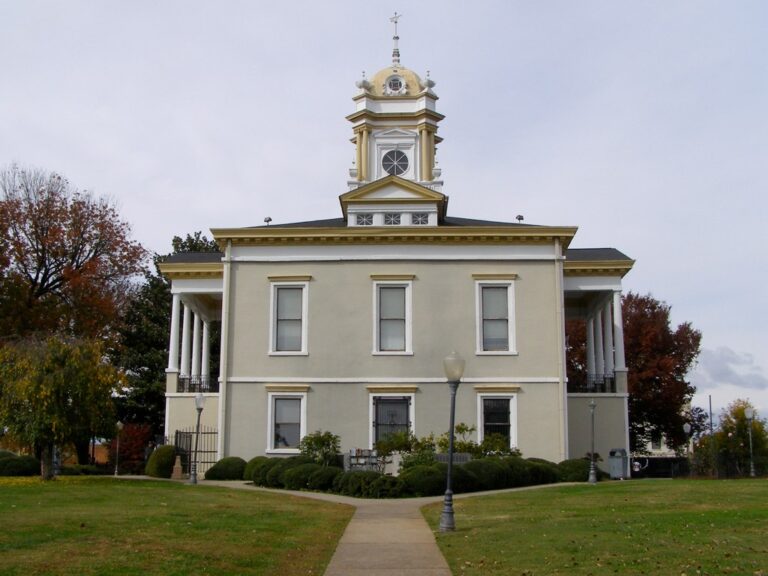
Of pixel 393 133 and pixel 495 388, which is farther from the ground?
pixel 393 133

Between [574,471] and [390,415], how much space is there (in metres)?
6.87

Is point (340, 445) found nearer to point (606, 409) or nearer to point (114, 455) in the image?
point (606, 409)

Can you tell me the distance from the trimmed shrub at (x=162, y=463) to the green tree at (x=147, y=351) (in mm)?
19041

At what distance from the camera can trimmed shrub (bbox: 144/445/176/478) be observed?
108ft

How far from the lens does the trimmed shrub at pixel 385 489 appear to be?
24.2 meters

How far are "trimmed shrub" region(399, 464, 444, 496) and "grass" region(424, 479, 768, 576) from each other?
2.13 m

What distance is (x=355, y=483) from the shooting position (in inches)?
974

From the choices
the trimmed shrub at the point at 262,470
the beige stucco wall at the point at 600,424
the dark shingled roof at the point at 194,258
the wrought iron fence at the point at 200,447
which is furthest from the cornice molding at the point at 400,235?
the trimmed shrub at the point at 262,470

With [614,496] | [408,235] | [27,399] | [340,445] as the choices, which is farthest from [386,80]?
[614,496]

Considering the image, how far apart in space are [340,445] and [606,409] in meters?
10.4

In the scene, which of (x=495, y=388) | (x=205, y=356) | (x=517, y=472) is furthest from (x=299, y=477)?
(x=205, y=356)

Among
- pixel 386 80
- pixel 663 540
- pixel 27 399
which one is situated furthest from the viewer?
pixel 386 80

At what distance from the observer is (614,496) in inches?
876

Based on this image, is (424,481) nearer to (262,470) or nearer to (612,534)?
(262,470)
